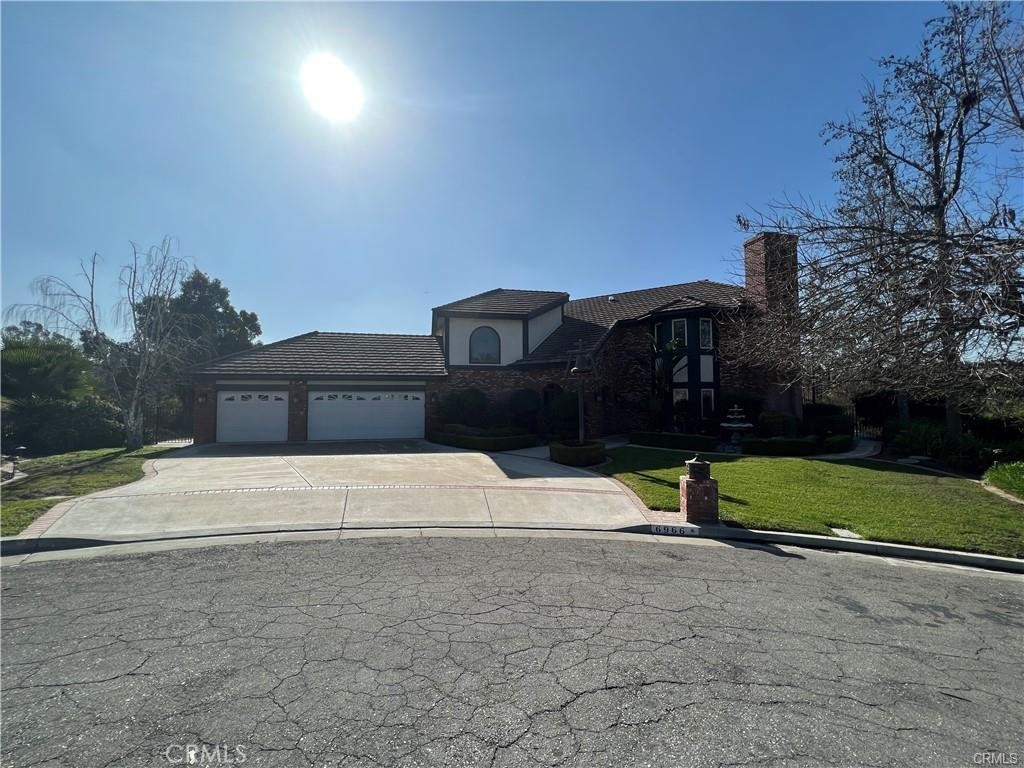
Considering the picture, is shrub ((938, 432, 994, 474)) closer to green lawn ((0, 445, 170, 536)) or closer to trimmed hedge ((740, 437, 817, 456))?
trimmed hedge ((740, 437, 817, 456))

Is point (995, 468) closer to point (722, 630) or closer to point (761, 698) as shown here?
point (722, 630)

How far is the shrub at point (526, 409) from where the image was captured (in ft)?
68.5

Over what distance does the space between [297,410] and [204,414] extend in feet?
11.0

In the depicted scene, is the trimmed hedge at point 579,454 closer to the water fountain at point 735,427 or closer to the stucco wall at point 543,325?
the water fountain at point 735,427

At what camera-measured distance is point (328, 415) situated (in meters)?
20.7

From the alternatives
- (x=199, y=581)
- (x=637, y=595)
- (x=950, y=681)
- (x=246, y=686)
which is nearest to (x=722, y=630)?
(x=637, y=595)

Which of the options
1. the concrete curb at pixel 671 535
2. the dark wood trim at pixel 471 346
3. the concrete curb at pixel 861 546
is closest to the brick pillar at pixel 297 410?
the dark wood trim at pixel 471 346

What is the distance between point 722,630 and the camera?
4352mm

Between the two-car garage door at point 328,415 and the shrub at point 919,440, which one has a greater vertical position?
the two-car garage door at point 328,415

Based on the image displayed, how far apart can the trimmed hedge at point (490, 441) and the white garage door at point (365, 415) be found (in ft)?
9.19

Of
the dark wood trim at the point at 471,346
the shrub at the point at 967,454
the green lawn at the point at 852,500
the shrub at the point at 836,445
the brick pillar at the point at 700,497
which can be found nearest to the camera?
the green lawn at the point at 852,500

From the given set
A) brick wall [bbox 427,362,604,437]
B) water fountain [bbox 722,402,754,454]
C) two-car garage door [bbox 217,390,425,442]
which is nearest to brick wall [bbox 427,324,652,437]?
brick wall [bbox 427,362,604,437]

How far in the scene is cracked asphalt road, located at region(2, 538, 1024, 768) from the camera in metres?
2.84

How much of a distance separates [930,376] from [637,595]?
18.5 ft
